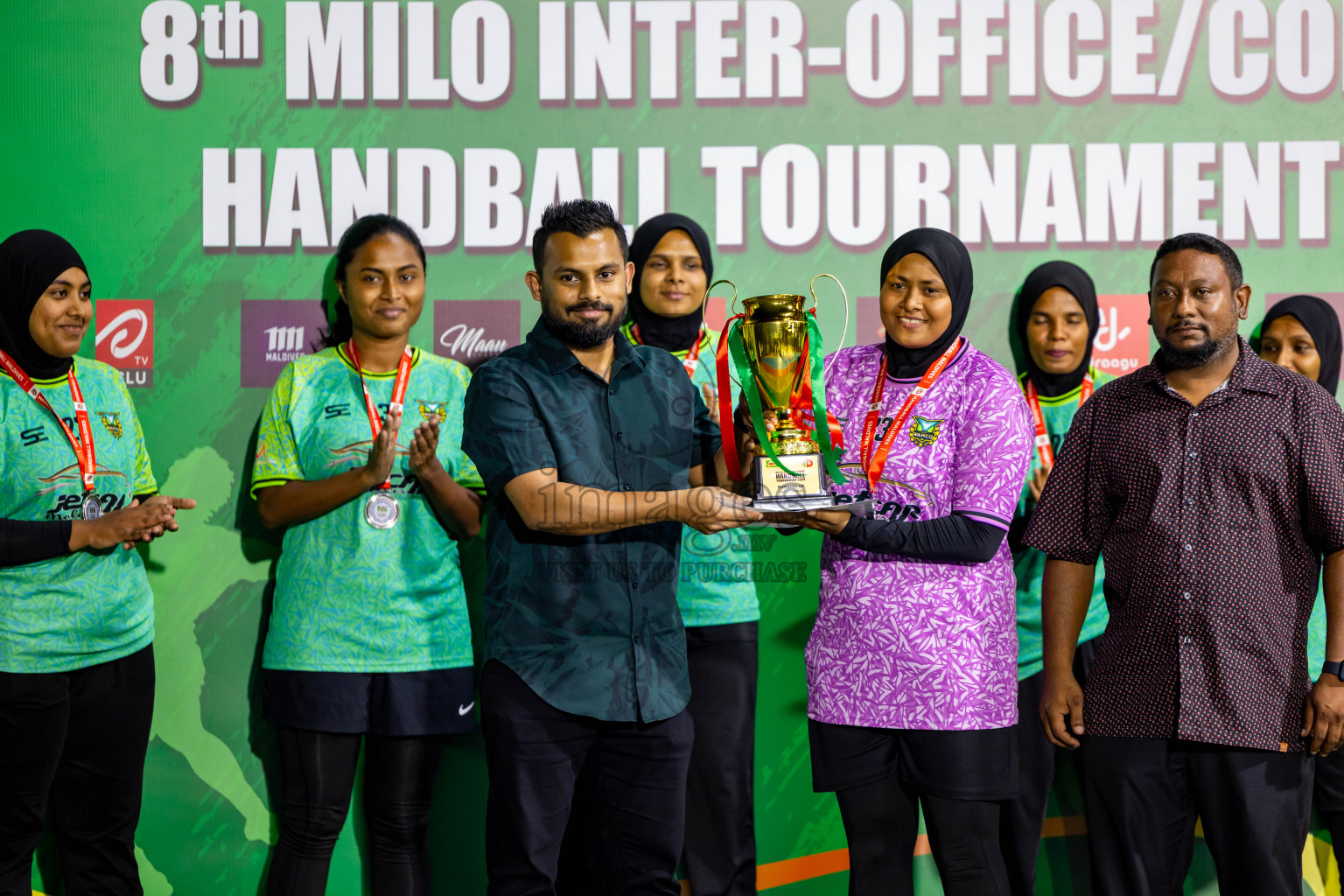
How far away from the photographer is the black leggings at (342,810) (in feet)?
9.89

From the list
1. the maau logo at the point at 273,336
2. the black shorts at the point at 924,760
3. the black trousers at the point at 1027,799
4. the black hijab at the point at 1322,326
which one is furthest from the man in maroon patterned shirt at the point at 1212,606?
the maau logo at the point at 273,336

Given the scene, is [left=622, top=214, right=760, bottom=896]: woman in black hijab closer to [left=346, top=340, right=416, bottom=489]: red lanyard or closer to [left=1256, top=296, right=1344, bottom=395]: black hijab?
[left=346, top=340, right=416, bottom=489]: red lanyard

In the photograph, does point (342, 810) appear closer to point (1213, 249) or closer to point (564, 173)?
point (564, 173)

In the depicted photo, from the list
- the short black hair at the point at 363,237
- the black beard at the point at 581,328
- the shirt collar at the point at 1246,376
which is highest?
the short black hair at the point at 363,237

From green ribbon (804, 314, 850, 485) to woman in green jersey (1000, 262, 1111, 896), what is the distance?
975 millimetres

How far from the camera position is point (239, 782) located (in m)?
3.60

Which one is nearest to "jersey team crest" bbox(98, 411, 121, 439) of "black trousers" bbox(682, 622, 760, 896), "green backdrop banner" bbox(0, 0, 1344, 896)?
"green backdrop banner" bbox(0, 0, 1344, 896)

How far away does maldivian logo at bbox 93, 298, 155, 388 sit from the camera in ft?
12.0

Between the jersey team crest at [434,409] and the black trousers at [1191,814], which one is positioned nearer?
the black trousers at [1191,814]

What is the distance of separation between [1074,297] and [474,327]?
6.70 feet

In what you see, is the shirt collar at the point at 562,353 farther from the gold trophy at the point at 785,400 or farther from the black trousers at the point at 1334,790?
the black trousers at the point at 1334,790

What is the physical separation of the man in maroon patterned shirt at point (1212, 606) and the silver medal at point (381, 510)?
1.93 meters

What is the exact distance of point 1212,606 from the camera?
7.66ft

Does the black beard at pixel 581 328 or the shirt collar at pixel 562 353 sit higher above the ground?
the black beard at pixel 581 328
